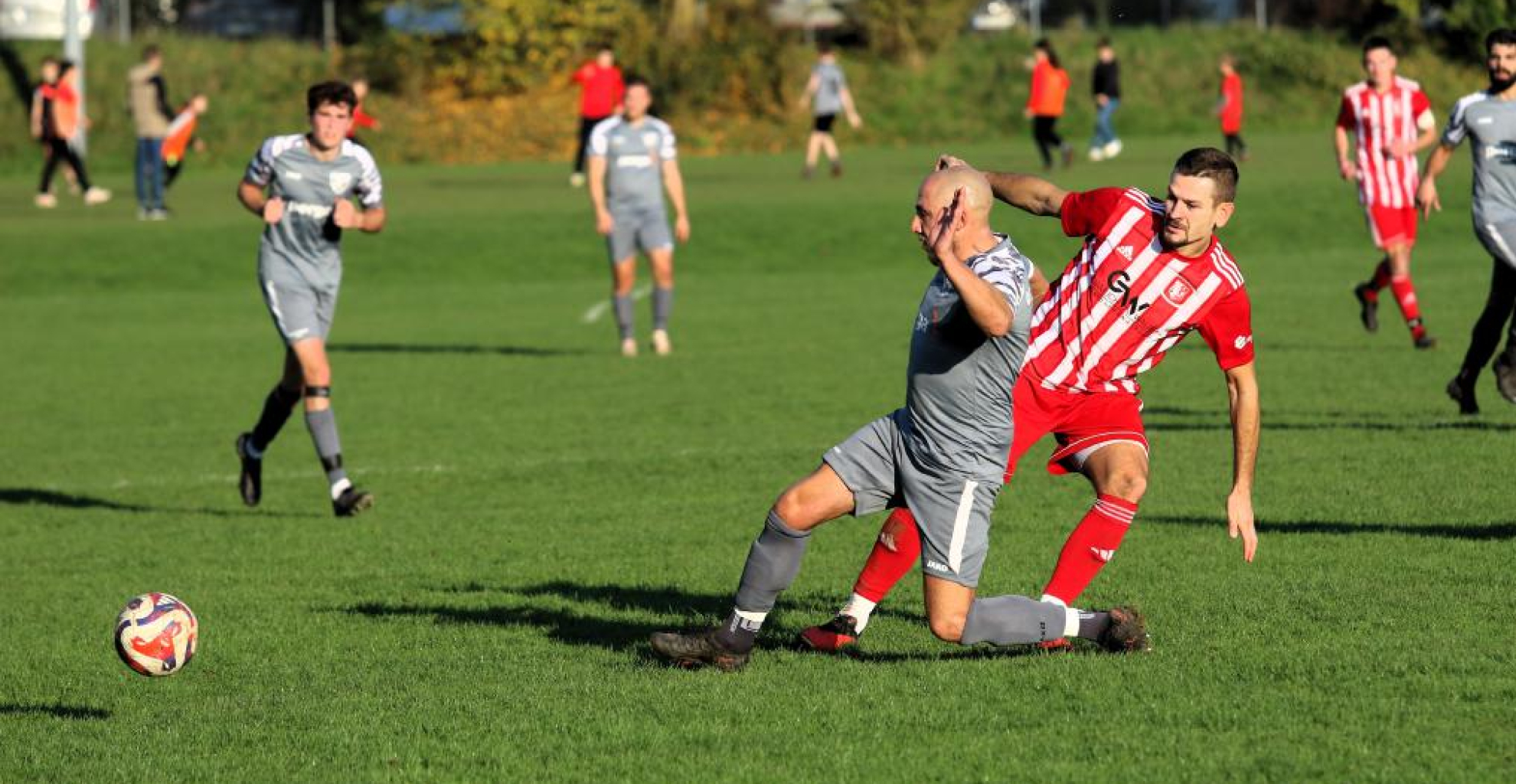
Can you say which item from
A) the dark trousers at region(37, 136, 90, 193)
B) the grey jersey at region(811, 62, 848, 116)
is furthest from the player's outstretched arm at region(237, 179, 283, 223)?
the grey jersey at region(811, 62, 848, 116)

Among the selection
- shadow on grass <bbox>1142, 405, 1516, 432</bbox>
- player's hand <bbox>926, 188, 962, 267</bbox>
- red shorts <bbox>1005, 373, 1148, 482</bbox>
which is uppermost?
player's hand <bbox>926, 188, 962, 267</bbox>

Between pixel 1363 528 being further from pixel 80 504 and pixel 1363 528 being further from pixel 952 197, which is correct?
pixel 80 504

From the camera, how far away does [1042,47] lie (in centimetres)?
3491

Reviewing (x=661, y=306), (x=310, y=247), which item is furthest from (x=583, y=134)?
(x=310, y=247)

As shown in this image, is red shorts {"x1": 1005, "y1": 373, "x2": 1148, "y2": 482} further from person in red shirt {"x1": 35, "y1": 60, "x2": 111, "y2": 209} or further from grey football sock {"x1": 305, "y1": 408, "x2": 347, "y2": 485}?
person in red shirt {"x1": 35, "y1": 60, "x2": 111, "y2": 209}

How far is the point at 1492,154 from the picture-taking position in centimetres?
1228

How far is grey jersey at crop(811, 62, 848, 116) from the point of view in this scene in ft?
117

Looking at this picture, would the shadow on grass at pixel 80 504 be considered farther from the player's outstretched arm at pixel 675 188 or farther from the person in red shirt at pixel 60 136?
the person in red shirt at pixel 60 136

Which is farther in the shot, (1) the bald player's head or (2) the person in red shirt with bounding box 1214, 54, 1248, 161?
(2) the person in red shirt with bounding box 1214, 54, 1248, 161

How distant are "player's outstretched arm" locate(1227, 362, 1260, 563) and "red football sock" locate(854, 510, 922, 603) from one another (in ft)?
3.71

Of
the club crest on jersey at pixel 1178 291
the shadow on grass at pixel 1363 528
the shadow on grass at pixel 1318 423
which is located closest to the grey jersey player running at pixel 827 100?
the shadow on grass at pixel 1318 423

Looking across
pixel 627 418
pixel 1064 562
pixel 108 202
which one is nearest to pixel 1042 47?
pixel 108 202

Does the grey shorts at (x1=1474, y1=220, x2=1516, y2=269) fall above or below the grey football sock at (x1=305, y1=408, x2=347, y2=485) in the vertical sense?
above

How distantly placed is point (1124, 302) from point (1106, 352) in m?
0.20
